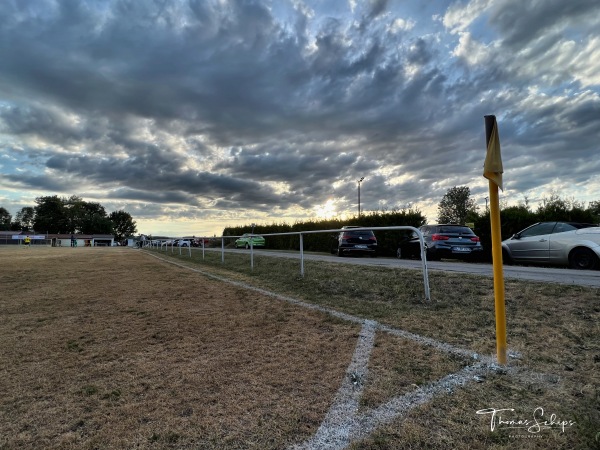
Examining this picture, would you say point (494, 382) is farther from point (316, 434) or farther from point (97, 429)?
point (97, 429)

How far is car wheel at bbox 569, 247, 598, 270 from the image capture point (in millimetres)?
8422

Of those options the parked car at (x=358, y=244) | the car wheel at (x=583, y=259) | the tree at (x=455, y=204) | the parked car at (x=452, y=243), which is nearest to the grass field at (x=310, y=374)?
the car wheel at (x=583, y=259)

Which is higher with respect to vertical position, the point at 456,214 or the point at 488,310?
the point at 456,214

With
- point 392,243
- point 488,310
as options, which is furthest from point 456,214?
point 488,310

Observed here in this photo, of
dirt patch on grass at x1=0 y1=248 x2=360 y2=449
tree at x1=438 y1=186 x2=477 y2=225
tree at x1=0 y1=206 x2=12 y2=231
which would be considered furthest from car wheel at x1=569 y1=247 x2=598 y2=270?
tree at x1=0 y1=206 x2=12 y2=231

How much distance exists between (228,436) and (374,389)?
1058 mm

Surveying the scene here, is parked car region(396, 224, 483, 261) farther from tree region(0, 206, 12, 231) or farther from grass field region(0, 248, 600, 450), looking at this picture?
tree region(0, 206, 12, 231)

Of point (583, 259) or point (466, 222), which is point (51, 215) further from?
point (583, 259)

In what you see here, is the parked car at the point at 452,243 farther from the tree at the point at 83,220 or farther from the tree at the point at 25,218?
the tree at the point at 25,218

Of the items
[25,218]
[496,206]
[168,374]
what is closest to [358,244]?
[496,206]

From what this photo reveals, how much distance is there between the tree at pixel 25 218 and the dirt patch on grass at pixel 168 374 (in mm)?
157522

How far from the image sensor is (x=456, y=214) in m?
58.4

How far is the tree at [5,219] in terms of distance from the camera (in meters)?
123

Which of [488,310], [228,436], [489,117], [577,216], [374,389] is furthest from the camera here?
[577,216]
